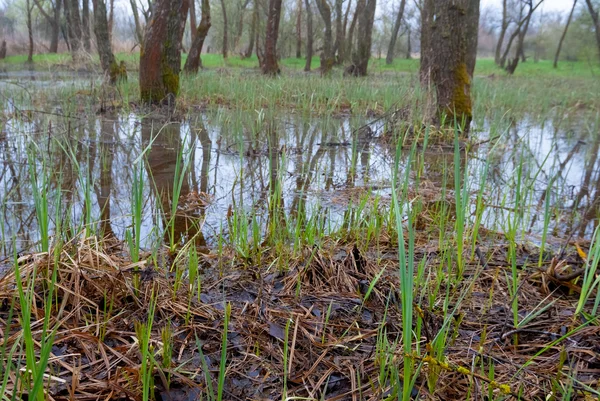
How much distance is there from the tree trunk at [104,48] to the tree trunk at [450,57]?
553 cm

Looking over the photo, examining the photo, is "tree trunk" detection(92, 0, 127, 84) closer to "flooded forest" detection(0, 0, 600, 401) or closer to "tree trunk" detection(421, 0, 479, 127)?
"flooded forest" detection(0, 0, 600, 401)

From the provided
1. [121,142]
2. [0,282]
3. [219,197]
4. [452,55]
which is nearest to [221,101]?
[121,142]

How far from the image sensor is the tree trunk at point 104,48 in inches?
343

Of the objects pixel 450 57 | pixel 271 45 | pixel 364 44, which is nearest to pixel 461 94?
pixel 450 57

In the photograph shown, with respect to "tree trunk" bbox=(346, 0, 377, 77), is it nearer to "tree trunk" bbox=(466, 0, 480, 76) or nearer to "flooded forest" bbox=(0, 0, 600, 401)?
"tree trunk" bbox=(466, 0, 480, 76)

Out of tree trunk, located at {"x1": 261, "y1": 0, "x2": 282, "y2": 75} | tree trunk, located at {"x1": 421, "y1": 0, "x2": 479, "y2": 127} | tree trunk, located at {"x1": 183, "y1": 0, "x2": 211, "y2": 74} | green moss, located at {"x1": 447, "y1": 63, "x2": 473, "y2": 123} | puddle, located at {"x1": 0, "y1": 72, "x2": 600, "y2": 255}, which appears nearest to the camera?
puddle, located at {"x1": 0, "y1": 72, "x2": 600, "y2": 255}

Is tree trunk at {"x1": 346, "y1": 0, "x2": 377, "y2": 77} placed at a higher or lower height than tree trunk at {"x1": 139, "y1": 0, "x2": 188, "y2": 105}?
higher

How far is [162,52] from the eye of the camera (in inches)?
255

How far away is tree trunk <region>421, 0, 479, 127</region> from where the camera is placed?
5.05 metres

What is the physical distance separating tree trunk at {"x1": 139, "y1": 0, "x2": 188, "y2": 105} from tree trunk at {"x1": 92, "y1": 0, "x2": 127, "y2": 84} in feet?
6.67

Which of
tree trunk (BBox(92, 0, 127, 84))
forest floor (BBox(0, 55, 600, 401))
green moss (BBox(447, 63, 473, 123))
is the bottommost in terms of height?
forest floor (BBox(0, 55, 600, 401))

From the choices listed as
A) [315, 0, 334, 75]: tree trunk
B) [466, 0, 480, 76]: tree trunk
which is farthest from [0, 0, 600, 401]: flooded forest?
[315, 0, 334, 75]: tree trunk

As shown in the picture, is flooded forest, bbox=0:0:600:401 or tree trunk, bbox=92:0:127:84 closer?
flooded forest, bbox=0:0:600:401

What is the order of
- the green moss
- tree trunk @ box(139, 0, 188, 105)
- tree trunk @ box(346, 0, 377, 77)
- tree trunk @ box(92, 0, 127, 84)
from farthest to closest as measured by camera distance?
1. tree trunk @ box(346, 0, 377, 77)
2. tree trunk @ box(92, 0, 127, 84)
3. tree trunk @ box(139, 0, 188, 105)
4. the green moss
